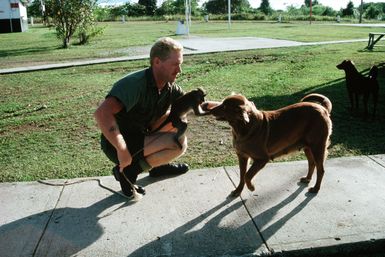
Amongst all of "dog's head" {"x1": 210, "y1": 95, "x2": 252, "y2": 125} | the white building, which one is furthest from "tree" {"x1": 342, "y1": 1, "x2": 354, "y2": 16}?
"dog's head" {"x1": 210, "y1": 95, "x2": 252, "y2": 125}

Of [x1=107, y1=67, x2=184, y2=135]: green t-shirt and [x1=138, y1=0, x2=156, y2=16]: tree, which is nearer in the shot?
[x1=107, y1=67, x2=184, y2=135]: green t-shirt

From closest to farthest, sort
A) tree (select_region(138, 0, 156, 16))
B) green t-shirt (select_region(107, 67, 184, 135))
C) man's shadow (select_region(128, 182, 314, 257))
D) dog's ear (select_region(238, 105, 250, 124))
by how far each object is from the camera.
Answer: man's shadow (select_region(128, 182, 314, 257)), dog's ear (select_region(238, 105, 250, 124)), green t-shirt (select_region(107, 67, 184, 135)), tree (select_region(138, 0, 156, 16))

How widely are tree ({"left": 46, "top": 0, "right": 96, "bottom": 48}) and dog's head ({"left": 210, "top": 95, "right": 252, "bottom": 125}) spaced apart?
18752 millimetres

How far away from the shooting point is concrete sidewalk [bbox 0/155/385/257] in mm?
3227

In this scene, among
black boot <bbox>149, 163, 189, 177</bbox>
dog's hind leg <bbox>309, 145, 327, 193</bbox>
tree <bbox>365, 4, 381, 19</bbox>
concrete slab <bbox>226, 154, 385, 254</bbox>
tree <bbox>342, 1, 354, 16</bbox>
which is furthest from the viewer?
tree <bbox>342, 1, 354, 16</bbox>

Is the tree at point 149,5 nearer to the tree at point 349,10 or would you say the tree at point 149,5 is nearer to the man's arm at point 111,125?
the tree at point 349,10

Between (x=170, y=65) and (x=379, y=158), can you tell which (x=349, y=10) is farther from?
(x=170, y=65)

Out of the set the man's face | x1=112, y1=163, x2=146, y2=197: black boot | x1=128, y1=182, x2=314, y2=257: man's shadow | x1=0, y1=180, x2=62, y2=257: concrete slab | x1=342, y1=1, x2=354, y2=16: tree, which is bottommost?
x1=128, y1=182, x2=314, y2=257: man's shadow

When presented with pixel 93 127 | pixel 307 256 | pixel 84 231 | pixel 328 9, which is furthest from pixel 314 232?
pixel 328 9

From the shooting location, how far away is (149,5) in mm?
82625

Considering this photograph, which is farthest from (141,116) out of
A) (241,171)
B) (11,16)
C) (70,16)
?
(11,16)

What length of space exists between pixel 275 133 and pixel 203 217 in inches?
40.1

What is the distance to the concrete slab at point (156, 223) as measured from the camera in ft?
10.6

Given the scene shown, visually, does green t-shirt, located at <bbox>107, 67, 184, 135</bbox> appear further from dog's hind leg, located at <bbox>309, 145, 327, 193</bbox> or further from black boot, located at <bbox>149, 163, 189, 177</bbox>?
dog's hind leg, located at <bbox>309, 145, 327, 193</bbox>
